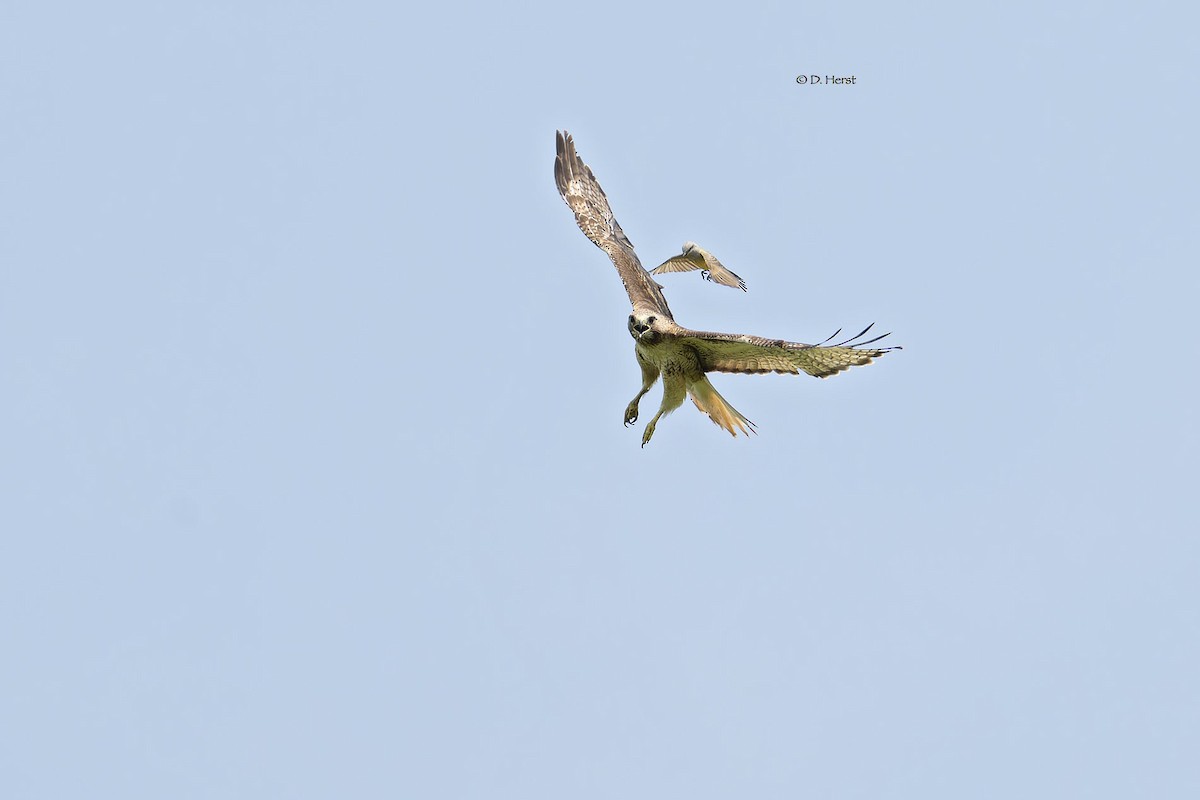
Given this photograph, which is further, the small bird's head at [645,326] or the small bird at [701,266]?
the small bird at [701,266]

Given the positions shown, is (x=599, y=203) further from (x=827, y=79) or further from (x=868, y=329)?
(x=868, y=329)

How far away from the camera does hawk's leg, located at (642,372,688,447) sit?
27.1 meters

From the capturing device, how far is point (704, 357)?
86.8 feet

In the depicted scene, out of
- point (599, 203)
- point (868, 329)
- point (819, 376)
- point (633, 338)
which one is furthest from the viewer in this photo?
point (599, 203)

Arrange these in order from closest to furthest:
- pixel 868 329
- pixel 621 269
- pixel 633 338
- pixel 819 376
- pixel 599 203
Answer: pixel 868 329
pixel 819 376
pixel 633 338
pixel 621 269
pixel 599 203

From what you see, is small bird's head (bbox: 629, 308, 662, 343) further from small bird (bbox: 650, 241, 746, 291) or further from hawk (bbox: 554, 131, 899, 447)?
small bird (bbox: 650, 241, 746, 291)

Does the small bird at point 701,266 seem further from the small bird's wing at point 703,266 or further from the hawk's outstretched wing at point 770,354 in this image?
the hawk's outstretched wing at point 770,354

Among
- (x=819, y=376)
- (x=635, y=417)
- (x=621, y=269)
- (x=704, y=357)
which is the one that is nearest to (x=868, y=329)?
(x=819, y=376)

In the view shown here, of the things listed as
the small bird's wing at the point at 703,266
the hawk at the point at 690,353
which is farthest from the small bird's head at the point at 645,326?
the small bird's wing at the point at 703,266

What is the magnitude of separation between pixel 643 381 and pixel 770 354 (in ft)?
10.00

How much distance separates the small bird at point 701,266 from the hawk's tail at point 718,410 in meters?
2.65

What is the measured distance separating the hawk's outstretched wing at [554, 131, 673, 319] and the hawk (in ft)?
0.07

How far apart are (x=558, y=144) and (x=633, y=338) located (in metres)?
7.68

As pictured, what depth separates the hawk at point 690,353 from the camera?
24656 mm
